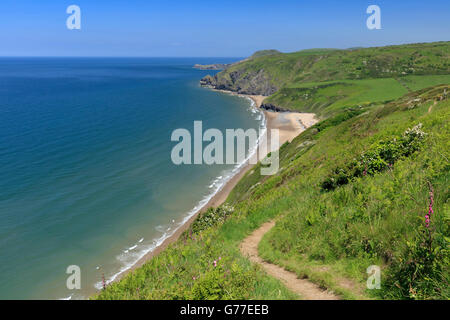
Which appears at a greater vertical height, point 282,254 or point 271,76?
point 271,76

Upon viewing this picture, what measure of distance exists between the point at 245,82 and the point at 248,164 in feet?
440

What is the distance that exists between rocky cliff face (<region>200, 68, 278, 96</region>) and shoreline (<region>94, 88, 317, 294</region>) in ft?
81.0

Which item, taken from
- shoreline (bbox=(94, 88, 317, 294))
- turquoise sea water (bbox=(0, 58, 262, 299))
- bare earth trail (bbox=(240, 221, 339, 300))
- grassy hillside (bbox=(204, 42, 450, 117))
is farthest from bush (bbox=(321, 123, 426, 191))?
grassy hillside (bbox=(204, 42, 450, 117))

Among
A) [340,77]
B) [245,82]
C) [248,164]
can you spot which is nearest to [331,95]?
[340,77]

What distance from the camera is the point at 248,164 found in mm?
56469

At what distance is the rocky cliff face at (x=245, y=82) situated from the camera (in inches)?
6762

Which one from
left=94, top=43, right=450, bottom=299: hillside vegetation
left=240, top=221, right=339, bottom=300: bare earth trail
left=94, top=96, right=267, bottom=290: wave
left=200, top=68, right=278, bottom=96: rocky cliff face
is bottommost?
left=94, top=96, right=267, bottom=290: wave

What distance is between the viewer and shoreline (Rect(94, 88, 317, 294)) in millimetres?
29369

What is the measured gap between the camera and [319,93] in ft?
384

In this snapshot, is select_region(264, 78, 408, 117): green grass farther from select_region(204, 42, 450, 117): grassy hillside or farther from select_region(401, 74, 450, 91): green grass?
select_region(401, 74, 450, 91): green grass

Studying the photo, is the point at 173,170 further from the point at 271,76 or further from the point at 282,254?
the point at 271,76

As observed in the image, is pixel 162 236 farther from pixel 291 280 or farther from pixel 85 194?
pixel 291 280
